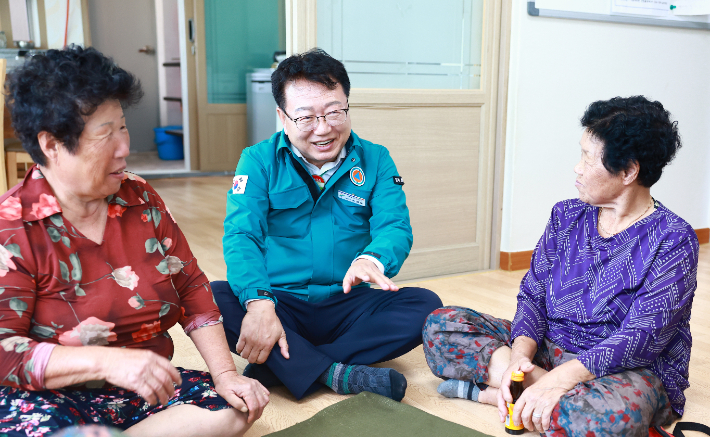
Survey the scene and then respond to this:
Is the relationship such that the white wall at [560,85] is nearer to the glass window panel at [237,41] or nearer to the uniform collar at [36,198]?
the uniform collar at [36,198]

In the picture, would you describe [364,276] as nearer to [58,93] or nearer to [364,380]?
[364,380]

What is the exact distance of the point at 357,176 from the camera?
186cm

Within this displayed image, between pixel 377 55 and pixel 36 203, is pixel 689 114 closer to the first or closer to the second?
pixel 377 55

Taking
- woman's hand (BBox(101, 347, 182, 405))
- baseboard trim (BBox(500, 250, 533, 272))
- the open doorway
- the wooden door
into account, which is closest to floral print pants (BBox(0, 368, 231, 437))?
woman's hand (BBox(101, 347, 182, 405))

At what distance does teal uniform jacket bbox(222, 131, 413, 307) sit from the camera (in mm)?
1797

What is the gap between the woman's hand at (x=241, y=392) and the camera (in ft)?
4.17

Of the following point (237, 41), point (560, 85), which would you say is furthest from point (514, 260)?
point (237, 41)

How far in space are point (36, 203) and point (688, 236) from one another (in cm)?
133

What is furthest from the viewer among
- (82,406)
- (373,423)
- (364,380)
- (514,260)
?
(514,260)

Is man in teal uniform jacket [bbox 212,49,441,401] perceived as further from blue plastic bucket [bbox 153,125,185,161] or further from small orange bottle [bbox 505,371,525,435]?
blue plastic bucket [bbox 153,125,185,161]

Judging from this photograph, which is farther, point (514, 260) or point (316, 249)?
point (514, 260)

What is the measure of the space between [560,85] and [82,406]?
8.55 ft

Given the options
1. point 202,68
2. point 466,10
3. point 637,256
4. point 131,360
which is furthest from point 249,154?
point 202,68

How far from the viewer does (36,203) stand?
113 cm
